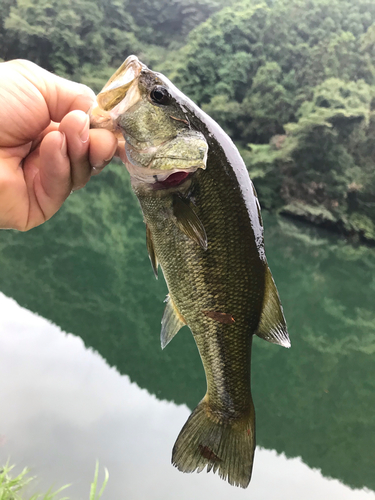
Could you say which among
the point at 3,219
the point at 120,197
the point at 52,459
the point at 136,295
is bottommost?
the point at 120,197

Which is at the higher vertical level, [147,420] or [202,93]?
[147,420]

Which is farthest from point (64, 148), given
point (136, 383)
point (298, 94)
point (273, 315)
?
point (298, 94)

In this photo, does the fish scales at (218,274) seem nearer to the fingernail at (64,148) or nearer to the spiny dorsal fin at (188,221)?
the spiny dorsal fin at (188,221)

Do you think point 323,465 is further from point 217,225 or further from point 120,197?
point 120,197

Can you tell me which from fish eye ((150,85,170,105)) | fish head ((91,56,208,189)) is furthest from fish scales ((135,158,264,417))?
fish eye ((150,85,170,105))

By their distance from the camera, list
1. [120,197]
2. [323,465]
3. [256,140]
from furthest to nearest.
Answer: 1. [256,140]
2. [120,197]
3. [323,465]

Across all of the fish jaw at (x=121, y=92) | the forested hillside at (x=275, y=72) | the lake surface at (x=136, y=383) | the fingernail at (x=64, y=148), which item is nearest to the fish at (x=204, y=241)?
the fish jaw at (x=121, y=92)

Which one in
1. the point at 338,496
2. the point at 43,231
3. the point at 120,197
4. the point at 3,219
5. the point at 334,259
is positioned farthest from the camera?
the point at 120,197

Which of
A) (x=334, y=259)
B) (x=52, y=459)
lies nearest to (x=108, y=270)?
(x=52, y=459)
